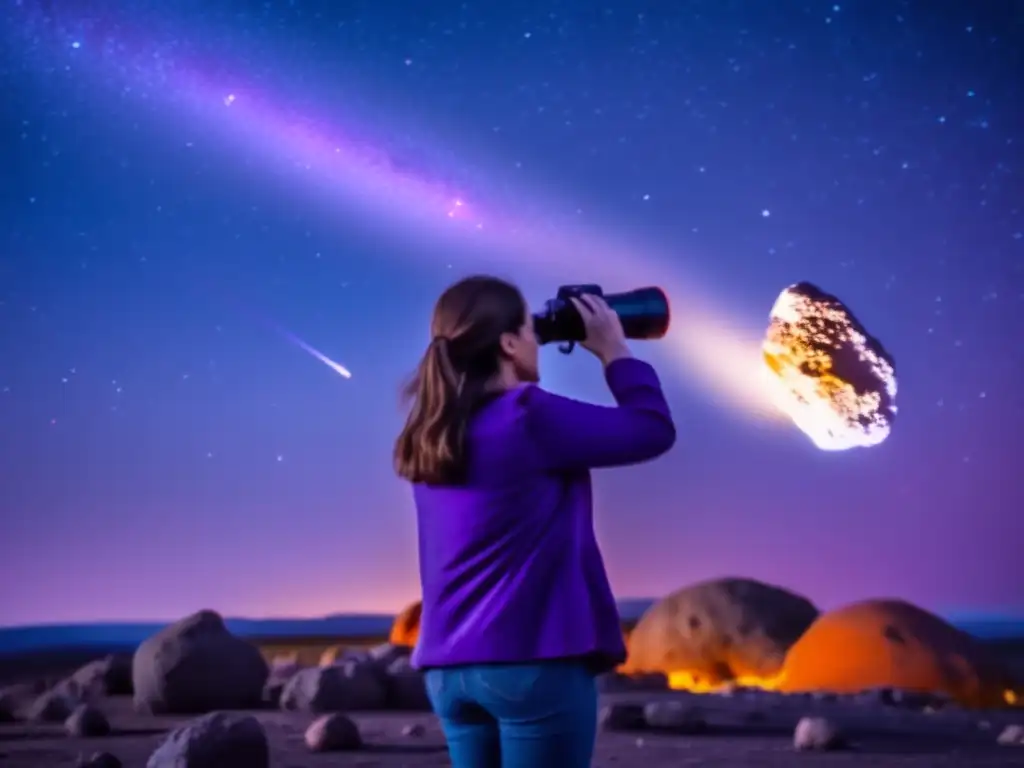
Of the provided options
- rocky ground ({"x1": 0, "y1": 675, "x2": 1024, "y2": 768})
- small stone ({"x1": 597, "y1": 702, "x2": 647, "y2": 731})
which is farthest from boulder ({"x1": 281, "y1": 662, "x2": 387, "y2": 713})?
small stone ({"x1": 597, "y1": 702, "x2": 647, "y2": 731})

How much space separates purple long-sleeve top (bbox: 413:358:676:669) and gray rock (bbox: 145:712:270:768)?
263 cm

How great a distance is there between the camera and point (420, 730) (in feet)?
19.4

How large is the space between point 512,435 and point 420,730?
452 cm

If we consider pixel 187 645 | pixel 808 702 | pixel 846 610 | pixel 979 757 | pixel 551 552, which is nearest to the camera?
pixel 551 552

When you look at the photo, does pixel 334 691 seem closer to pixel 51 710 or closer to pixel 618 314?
pixel 51 710

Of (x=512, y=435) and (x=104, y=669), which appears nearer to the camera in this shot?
(x=512, y=435)

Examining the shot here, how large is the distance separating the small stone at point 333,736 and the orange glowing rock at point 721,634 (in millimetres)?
6937

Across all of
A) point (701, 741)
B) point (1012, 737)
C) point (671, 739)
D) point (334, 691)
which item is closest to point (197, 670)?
point (334, 691)

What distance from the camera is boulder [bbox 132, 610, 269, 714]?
7199mm

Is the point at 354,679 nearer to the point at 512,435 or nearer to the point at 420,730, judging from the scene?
the point at 420,730

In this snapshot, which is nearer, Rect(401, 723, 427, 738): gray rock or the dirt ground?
the dirt ground

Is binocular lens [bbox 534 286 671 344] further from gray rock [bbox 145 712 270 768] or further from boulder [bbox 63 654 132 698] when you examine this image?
boulder [bbox 63 654 132 698]

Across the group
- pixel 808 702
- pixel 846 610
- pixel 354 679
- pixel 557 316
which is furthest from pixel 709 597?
pixel 557 316

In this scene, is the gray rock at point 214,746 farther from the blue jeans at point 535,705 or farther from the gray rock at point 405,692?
the gray rock at point 405,692
